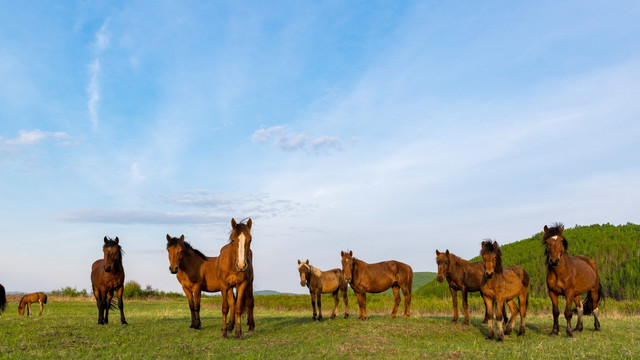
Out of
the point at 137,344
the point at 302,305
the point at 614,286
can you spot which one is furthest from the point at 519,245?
the point at 137,344

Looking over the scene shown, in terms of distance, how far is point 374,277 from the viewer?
16703mm

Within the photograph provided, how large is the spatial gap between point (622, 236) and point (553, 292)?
89.4 ft

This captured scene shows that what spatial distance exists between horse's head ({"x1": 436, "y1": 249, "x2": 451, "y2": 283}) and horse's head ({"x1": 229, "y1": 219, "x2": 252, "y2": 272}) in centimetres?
711

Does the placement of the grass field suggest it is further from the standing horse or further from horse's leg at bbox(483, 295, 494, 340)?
the standing horse

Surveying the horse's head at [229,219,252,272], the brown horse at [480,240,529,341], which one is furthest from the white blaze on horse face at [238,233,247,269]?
the brown horse at [480,240,529,341]

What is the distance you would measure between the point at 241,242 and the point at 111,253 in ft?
19.6

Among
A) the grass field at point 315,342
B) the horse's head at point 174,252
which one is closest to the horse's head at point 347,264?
the grass field at point 315,342

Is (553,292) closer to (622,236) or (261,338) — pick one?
(261,338)

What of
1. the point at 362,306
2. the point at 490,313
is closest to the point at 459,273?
the point at 490,313

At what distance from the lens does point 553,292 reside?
14156mm

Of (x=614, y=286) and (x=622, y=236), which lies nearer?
(x=614, y=286)

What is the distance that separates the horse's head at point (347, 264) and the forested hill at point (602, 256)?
19819 millimetres

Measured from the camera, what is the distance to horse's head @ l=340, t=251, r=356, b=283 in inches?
635

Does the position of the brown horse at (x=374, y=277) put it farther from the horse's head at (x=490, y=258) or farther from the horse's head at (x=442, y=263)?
the horse's head at (x=490, y=258)
